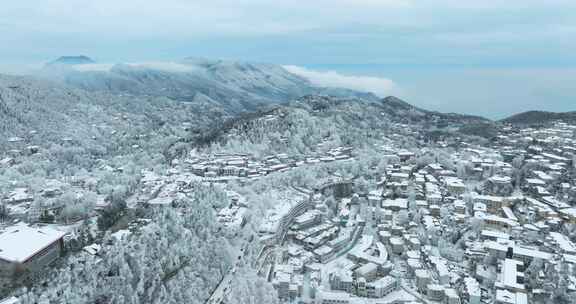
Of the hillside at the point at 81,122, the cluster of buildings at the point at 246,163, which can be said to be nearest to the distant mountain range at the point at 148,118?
the hillside at the point at 81,122

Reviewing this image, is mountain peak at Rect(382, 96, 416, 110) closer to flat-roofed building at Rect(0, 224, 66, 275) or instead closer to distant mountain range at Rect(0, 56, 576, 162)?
distant mountain range at Rect(0, 56, 576, 162)

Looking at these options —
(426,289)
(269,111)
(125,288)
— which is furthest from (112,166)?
(426,289)

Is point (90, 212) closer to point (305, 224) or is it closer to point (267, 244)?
point (267, 244)

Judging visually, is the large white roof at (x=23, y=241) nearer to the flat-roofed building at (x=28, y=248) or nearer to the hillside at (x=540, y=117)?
the flat-roofed building at (x=28, y=248)

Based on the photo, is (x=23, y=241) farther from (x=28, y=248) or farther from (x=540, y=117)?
(x=540, y=117)

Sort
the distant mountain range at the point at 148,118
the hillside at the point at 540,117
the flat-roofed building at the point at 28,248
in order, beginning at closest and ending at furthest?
1. the flat-roofed building at the point at 28,248
2. the distant mountain range at the point at 148,118
3. the hillside at the point at 540,117

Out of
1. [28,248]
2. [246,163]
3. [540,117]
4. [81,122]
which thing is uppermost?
[540,117]

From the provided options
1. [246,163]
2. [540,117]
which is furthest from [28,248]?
[540,117]
